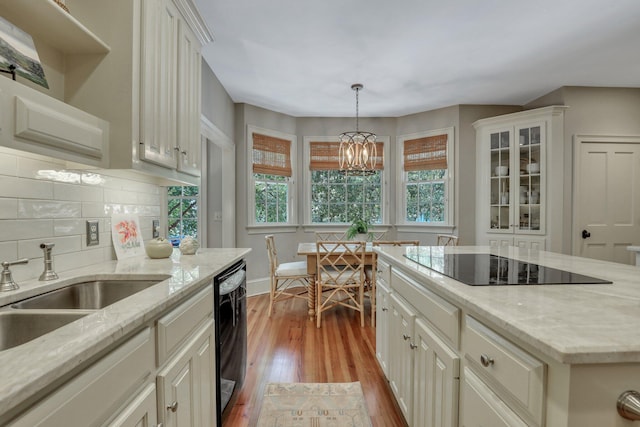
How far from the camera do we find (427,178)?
482 centimetres

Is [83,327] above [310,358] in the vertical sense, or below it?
above

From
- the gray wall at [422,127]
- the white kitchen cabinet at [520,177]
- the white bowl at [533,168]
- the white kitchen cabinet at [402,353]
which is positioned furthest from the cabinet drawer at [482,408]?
the white bowl at [533,168]

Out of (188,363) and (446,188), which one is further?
(446,188)

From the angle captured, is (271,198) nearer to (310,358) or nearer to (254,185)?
(254,185)

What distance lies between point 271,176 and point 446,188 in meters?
2.59

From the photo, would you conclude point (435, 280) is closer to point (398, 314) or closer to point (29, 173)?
point (398, 314)

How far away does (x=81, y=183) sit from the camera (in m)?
1.47

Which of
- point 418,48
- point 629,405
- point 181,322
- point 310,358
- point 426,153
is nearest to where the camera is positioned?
point 629,405

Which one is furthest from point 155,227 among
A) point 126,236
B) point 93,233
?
point 93,233

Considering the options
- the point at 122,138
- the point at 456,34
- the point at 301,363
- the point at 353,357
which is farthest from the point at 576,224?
the point at 122,138

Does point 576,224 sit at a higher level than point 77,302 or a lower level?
higher

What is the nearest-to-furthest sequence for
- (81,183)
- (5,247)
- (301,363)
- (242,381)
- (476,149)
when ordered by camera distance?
(5,247), (81,183), (242,381), (301,363), (476,149)

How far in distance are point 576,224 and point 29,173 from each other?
488 centimetres

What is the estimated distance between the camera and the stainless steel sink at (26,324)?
89cm
